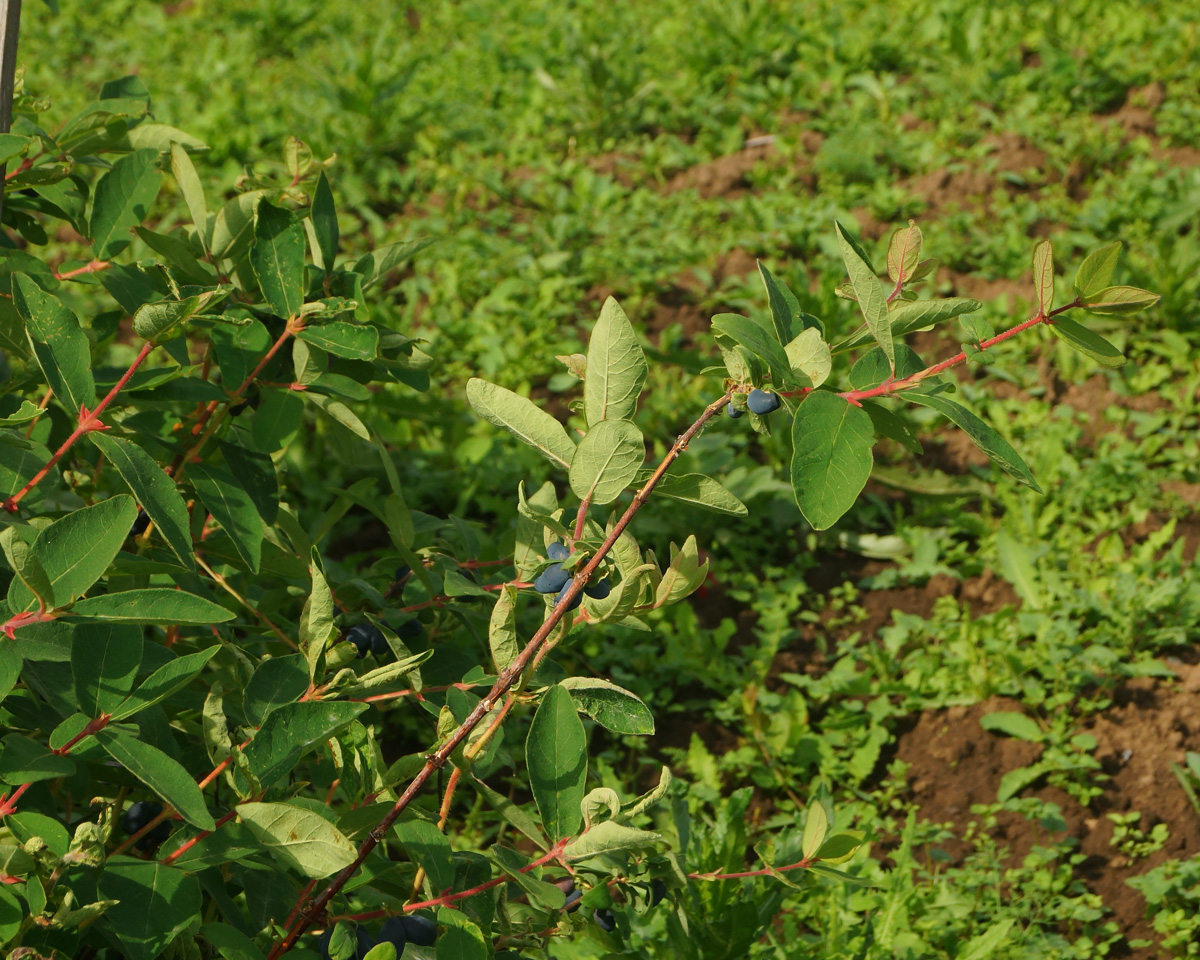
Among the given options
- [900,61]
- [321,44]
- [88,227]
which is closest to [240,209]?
[88,227]

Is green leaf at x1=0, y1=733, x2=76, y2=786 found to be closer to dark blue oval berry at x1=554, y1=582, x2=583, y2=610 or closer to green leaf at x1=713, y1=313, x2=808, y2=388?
dark blue oval berry at x1=554, y1=582, x2=583, y2=610

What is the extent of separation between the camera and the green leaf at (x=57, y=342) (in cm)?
122

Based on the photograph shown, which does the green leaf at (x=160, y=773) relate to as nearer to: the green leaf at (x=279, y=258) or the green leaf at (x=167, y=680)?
the green leaf at (x=167, y=680)

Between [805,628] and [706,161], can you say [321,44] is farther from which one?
[805,628]

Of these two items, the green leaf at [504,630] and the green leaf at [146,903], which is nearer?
the green leaf at [146,903]

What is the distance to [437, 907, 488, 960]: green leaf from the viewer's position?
1.08 metres

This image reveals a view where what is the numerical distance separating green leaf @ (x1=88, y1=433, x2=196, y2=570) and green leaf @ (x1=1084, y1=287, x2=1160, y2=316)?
0.96 m

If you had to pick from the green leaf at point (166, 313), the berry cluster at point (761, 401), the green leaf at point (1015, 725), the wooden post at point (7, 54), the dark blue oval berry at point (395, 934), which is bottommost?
the green leaf at point (1015, 725)

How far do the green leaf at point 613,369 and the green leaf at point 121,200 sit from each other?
76 centimetres

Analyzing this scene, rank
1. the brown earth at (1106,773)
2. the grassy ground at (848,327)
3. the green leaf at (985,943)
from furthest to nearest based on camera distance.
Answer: the grassy ground at (848,327) < the brown earth at (1106,773) < the green leaf at (985,943)

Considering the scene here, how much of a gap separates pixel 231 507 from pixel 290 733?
0.42m

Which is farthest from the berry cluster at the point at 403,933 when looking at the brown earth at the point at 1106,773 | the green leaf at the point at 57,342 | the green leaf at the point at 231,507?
the brown earth at the point at 1106,773

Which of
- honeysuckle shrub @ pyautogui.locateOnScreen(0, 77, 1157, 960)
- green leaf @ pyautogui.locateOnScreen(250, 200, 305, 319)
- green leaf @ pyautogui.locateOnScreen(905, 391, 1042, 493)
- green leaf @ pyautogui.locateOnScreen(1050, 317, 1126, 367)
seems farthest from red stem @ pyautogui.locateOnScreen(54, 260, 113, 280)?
green leaf @ pyautogui.locateOnScreen(1050, 317, 1126, 367)

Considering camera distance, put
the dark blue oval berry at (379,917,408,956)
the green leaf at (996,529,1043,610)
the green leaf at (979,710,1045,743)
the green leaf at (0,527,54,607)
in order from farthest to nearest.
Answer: the green leaf at (996,529,1043,610) < the green leaf at (979,710,1045,743) < the dark blue oval berry at (379,917,408,956) < the green leaf at (0,527,54,607)
